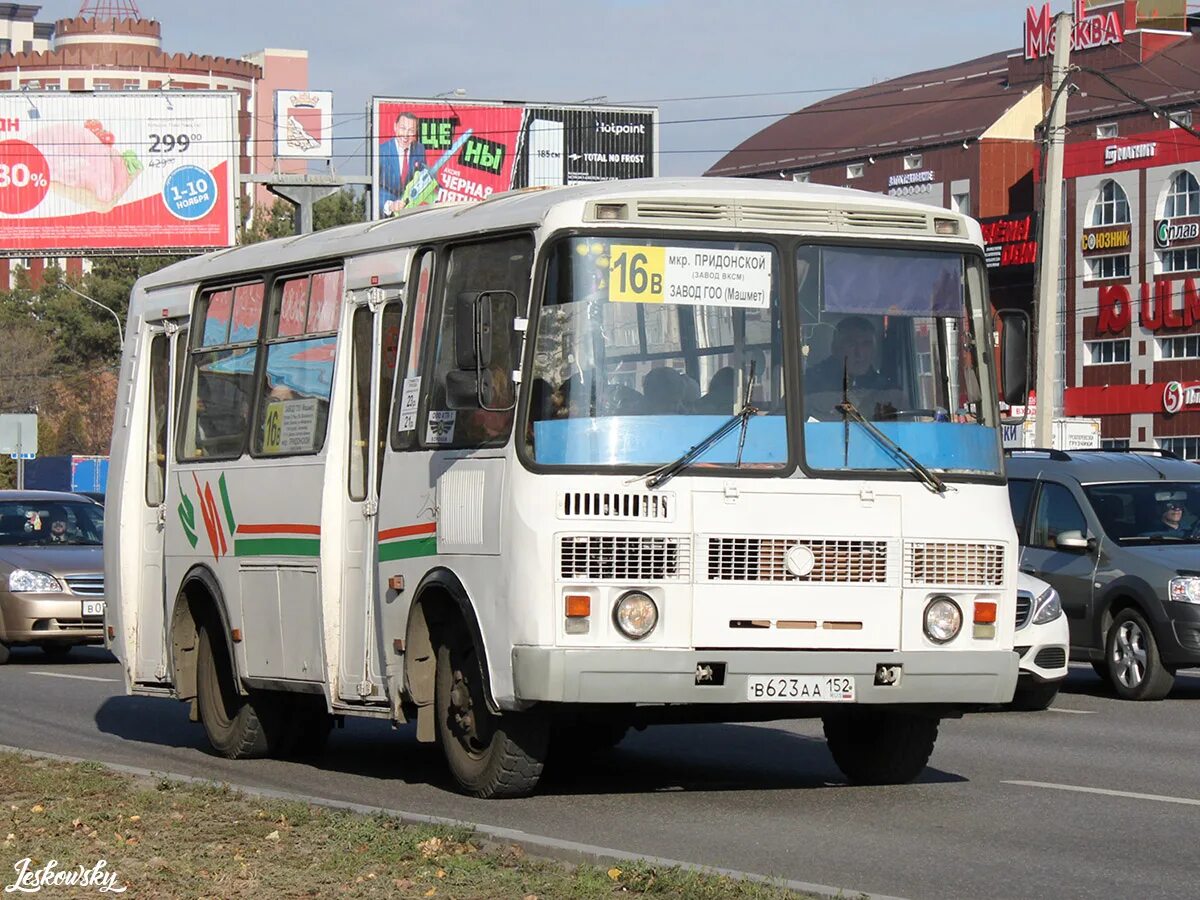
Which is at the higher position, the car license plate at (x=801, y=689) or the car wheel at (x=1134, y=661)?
the car license plate at (x=801, y=689)

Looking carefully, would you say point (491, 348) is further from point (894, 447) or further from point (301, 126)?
point (301, 126)

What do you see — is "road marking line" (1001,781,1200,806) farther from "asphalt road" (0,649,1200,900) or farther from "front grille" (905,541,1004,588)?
"front grille" (905,541,1004,588)

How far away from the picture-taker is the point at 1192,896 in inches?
323

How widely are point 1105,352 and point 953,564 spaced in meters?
85.6

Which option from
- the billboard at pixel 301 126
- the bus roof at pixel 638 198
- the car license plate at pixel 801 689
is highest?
the billboard at pixel 301 126

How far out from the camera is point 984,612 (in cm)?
1075

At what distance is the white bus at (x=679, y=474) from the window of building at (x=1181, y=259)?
80064 mm

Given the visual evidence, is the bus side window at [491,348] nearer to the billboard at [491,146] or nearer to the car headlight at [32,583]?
the car headlight at [32,583]

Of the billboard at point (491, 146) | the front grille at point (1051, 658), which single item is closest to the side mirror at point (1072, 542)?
the front grille at point (1051, 658)

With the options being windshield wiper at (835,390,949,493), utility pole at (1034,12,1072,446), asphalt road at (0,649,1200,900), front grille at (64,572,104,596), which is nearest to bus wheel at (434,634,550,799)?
asphalt road at (0,649,1200,900)

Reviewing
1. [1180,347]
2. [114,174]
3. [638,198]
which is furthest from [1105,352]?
[638,198]

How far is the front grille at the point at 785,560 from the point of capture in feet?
33.8

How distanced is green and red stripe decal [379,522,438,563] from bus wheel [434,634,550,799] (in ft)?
1.54

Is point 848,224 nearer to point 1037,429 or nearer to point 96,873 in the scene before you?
point 96,873
